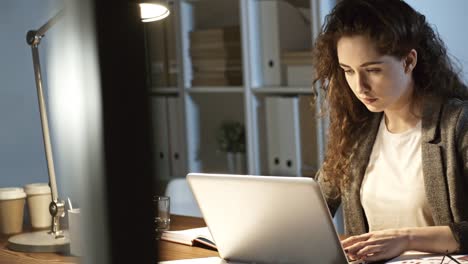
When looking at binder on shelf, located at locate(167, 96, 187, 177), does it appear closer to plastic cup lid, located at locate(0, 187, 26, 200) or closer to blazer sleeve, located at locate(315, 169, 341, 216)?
blazer sleeve, located at locate(315, 169, 341, 216)

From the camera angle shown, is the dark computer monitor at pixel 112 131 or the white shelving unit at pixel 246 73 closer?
the dark computer monitor at pixel 112 131

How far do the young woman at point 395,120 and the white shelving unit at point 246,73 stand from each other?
3.58 feet

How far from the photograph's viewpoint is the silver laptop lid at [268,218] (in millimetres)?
1517

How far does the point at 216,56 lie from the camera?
3.67 m

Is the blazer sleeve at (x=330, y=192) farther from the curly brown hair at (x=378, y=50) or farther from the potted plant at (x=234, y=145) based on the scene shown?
the potted plant at (x=234, y=145)

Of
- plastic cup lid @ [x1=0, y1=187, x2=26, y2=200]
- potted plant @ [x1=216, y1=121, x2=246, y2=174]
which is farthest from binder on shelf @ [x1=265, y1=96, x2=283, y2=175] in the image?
plastic cup lid @ [x1=0, y1=187, x2=26, y2=200]

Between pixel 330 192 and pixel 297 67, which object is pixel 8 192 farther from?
pixel 297 67

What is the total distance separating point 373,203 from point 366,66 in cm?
37

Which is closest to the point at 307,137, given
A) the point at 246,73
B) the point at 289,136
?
the point at 289,136

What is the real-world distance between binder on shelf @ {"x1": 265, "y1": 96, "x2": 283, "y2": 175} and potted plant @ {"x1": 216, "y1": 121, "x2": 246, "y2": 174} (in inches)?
9.1

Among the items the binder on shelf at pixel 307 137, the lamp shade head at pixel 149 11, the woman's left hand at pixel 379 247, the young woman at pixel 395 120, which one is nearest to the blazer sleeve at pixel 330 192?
the young woman at pixel 395 120

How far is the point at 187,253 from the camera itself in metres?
1.84

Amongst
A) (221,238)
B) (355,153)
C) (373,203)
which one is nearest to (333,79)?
(355,153)

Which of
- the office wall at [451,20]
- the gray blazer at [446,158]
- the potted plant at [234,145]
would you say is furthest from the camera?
the potted plant at [234,145]
